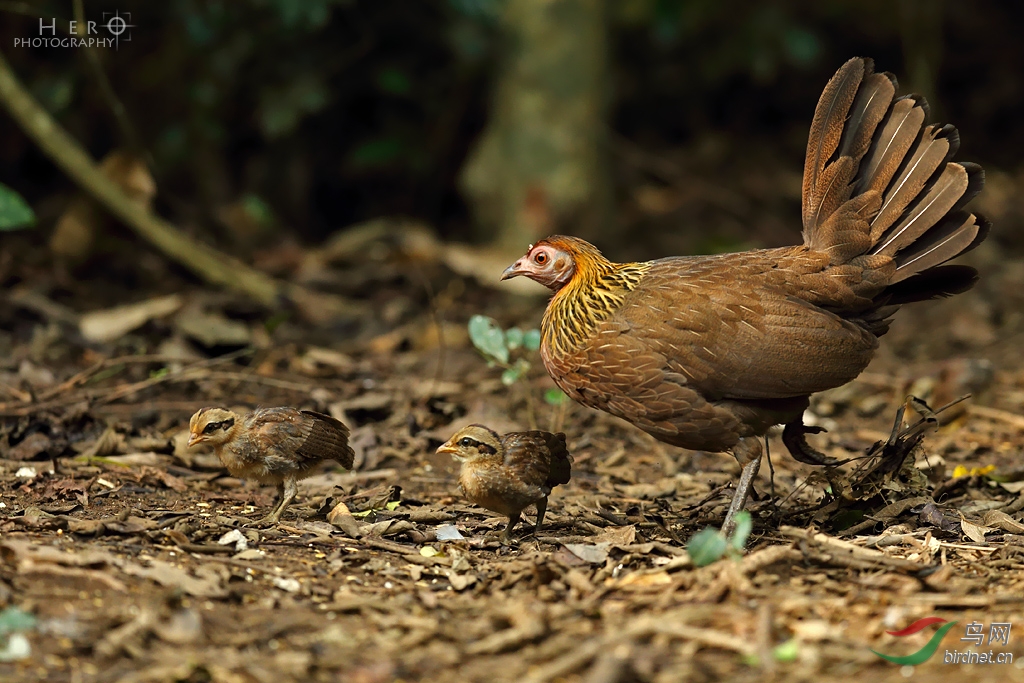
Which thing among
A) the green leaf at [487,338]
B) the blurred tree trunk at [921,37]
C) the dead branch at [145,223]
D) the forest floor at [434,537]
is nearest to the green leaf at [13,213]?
the forest floor at [434,537]

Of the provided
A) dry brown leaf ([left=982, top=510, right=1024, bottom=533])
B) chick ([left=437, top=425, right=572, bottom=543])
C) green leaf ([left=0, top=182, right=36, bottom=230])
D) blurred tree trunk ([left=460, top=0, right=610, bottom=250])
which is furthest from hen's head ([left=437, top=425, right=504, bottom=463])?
blurred tree trunk ([left=460, top=0, right=610, bottom=250])

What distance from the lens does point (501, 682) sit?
3.19 meters

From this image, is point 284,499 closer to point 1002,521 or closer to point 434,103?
point 1002,521

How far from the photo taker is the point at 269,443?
488 centimetres

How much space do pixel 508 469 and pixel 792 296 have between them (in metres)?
1.50

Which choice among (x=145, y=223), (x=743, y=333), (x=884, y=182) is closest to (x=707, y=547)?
(x=743, y=333)

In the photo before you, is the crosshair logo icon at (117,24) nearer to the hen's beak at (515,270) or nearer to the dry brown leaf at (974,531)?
the hen's beak at (515,270)

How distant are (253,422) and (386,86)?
619 centimetres

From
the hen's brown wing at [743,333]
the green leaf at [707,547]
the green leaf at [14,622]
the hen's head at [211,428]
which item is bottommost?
the green leaf at [14,622]

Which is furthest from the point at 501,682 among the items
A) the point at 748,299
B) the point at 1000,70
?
the point at 1000,70

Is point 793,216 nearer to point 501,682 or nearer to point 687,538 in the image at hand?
point 687,538

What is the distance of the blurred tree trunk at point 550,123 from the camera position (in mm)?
9945

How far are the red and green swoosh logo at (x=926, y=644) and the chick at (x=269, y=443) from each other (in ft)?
8.80

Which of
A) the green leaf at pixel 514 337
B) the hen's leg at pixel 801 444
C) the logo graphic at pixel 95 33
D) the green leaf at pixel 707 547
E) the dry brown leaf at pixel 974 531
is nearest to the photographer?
the green leaf at pixel 707 547
